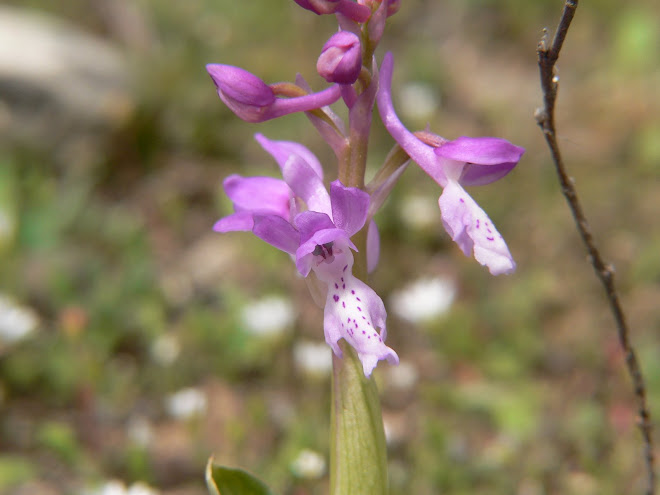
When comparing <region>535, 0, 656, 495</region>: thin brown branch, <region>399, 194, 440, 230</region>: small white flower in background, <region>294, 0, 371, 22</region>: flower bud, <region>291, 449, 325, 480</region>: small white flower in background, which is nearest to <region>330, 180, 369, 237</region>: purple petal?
<region>294, 0, 371, 22</region>: flower bud

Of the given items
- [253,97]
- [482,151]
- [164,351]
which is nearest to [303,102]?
[253,97]

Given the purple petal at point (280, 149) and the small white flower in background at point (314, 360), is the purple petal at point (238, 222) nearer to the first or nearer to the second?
the purple petal at point (280, 149)

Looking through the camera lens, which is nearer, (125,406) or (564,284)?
(125,406)

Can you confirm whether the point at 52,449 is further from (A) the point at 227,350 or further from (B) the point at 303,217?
(B) the point at 303,217

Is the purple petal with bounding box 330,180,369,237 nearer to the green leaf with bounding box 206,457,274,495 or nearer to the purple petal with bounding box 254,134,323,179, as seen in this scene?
the purple petal with bounding box 254,134,323,179

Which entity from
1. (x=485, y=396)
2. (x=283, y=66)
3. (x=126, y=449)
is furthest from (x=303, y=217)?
(x=283, y=66)

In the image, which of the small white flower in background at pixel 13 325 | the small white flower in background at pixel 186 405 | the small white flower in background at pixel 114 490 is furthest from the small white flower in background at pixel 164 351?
the small white flower in background at pixel 114 490
